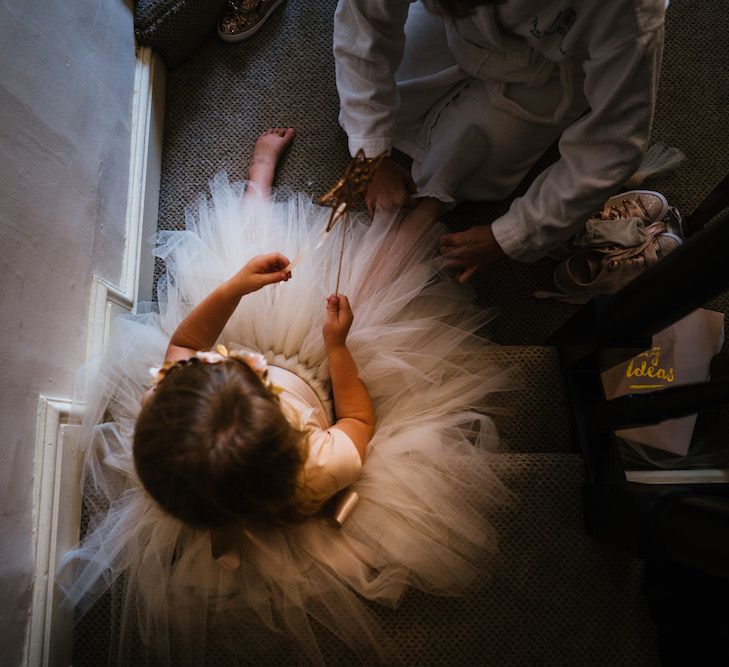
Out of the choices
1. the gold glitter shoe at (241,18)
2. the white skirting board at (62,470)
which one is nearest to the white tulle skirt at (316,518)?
the white skirting board at (62,470)

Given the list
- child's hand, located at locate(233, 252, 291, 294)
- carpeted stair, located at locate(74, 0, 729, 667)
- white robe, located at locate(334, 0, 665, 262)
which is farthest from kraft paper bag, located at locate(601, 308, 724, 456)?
child's hand, located at locate(233, 252, 291, 294)

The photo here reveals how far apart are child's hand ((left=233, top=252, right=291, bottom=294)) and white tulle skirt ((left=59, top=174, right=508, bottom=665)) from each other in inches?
1.6

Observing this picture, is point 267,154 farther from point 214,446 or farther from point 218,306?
point 214,446

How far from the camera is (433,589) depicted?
0.82 m

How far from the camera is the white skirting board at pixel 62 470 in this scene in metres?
0.79

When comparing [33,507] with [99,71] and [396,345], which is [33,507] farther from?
[99,71]

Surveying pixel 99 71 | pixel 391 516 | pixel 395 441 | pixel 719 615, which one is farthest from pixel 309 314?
pixel 719 615

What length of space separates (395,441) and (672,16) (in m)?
1.33

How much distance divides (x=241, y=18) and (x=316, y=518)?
3.96 feet

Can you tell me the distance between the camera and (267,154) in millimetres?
1196

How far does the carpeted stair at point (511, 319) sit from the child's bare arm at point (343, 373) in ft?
0.89

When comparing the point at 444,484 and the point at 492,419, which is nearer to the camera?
the point at 444,484

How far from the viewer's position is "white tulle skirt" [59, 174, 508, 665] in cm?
80

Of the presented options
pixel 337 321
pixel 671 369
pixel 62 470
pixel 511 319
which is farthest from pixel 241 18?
pixel 671 369
